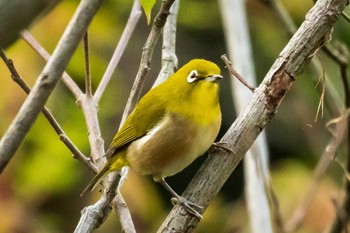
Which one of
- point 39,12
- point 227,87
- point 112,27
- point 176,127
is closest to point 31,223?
point 112,27

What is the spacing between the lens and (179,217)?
2.04 metres

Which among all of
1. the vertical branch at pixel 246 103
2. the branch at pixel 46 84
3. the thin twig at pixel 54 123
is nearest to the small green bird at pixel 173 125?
the vertical branch at pixel 246 103

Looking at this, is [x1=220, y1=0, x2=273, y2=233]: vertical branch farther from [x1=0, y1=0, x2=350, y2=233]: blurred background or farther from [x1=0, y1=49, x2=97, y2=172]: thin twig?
[x1=0, y1=0, x2=350, y2=233]: blurred background

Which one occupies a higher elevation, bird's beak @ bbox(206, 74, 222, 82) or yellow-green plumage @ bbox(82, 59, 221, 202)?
bird's beak @ bbox(206, 74, 222, 82)

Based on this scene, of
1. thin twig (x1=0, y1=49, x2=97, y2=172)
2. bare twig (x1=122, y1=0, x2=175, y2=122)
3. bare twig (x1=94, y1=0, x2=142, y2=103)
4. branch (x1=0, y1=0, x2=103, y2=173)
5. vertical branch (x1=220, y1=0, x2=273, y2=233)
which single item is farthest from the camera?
vertical branch (x1=220, y1=0, x2=273, y2=233)

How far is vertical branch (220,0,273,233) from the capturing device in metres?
2.69

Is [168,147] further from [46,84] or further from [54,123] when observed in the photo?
[46,84]

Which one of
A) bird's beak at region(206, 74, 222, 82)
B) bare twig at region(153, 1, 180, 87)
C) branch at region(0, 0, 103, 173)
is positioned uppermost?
branch at region(0, 0, 103, 173)

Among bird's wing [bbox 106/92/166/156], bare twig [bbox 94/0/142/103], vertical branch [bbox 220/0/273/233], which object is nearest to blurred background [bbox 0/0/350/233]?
vertical branch [bbox 220/0/273/233]

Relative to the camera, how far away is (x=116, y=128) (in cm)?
564

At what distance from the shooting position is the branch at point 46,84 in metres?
0.82

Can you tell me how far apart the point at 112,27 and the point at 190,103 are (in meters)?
3.21

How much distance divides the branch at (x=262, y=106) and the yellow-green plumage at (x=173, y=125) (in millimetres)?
466

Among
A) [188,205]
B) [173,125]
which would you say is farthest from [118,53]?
[188,205]
